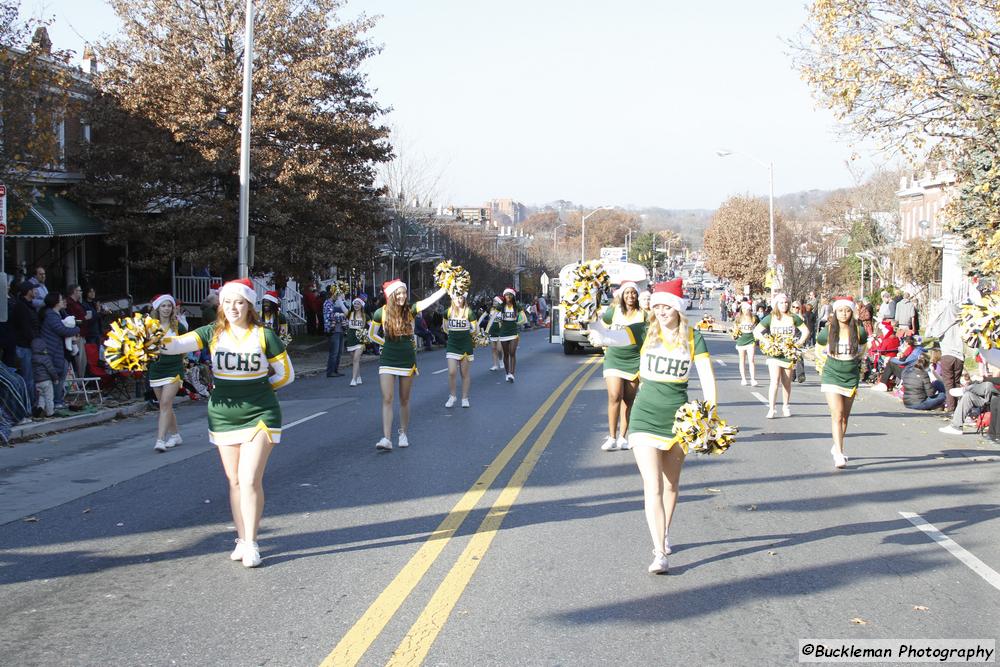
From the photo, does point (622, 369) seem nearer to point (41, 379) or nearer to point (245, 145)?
point (41, 379)

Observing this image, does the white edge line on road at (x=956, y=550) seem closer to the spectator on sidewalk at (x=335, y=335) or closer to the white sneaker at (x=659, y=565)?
the white sneaker at (x=659, y=565)

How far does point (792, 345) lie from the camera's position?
14312 mm

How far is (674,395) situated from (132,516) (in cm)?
446

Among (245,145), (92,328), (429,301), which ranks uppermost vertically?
(245,145)

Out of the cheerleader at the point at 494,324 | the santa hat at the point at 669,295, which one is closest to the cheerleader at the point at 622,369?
the santa hat at the point at 669,295

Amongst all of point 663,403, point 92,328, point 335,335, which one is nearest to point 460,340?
point 92,328

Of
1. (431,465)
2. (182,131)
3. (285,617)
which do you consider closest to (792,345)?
(431,465)

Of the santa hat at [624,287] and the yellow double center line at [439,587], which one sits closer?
the yellow double center line at [439,587]

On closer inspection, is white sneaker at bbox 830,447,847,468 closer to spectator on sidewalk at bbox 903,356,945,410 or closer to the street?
the street

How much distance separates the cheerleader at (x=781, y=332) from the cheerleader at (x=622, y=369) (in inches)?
156

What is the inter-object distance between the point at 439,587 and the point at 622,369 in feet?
17.8

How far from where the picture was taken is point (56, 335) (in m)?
14.3

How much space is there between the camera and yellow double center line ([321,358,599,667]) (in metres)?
5.00

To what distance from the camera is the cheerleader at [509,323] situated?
19.2 metres
